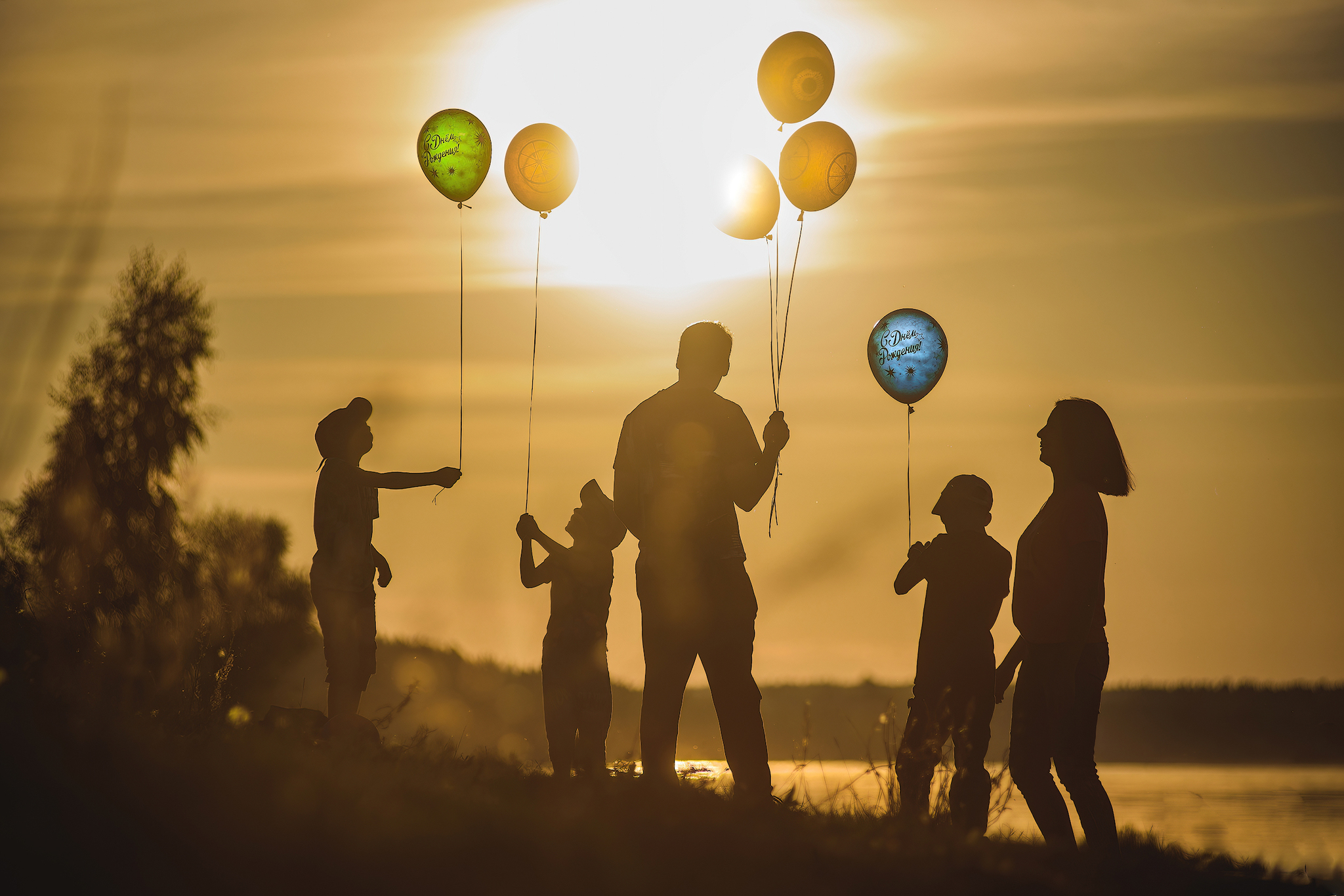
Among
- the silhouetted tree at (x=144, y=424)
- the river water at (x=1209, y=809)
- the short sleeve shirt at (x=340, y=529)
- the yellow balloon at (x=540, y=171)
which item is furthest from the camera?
the silhouetted tree at (x=144, y=424)

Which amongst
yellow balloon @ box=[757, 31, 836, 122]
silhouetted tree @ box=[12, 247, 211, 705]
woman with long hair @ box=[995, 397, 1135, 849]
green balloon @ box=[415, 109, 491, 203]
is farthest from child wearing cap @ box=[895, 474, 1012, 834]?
silhouetted tree @ box=[12, 247, 211, 705]

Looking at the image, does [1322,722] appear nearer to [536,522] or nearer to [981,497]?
[981,497]

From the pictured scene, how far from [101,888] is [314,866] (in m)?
0.60

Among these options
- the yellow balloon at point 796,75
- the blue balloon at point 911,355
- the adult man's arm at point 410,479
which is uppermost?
the yellow balloon at point 796,75

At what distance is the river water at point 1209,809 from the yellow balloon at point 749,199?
3.55m

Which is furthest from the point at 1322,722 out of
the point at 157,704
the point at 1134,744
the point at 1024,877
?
the point at 1134,744

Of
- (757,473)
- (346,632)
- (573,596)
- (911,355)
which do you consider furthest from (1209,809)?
(757,473)

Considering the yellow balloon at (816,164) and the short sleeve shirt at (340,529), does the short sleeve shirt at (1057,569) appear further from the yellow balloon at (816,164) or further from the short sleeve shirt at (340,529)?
the short sleeve shirt at (340,529)

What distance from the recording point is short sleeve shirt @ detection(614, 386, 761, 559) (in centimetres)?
523

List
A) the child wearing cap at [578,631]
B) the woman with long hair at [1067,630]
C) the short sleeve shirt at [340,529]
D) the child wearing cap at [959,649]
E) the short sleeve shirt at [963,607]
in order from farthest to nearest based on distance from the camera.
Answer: the child wearing cap at [578,631]
the short sleeve shirt at [340,529]
the short sleeve shirt at [963,607]
the child wearing cap at [959,649]
the woman with long hair at [1067,630]

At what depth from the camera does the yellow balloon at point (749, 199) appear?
26.5ft

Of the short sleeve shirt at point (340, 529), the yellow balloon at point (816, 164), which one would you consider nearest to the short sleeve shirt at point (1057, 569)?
the yellow balloon at point (816, 164)

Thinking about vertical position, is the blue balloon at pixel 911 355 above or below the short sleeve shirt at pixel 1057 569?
above

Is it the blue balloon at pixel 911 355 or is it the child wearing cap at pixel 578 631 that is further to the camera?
the blue balloon at pixel 911 355
